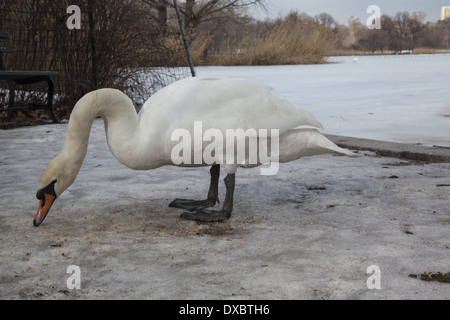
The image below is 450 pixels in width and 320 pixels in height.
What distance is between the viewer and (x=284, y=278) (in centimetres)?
235

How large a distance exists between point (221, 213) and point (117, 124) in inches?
32.0

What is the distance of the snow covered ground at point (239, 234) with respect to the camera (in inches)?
90.0

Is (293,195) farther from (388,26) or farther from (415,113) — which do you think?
(388,26)

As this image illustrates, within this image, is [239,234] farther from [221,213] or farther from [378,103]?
[378,103]

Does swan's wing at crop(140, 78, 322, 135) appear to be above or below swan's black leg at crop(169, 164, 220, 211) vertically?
above

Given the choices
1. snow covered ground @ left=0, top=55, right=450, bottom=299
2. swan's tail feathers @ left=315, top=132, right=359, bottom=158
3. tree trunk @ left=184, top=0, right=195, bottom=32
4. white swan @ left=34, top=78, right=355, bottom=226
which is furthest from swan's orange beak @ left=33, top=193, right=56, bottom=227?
tree trunk @ left=184, top=0, right=195, bottom=32

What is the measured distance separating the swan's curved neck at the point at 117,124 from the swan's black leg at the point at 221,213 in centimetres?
48

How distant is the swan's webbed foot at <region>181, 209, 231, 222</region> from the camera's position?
3264 mm

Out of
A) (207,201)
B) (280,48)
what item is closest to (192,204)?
(207,201)

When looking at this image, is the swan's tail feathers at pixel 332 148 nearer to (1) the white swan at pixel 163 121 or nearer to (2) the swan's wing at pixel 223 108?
(1) the white swan at pixel 163 121

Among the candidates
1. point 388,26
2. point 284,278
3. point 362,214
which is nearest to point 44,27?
point 362,214

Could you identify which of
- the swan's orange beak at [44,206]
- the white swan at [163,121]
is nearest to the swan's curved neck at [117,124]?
the white swan at [163,121]

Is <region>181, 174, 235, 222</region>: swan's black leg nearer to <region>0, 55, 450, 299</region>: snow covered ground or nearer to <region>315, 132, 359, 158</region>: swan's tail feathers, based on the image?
<region>0, 55, 450, 299</region>: snow covered ground

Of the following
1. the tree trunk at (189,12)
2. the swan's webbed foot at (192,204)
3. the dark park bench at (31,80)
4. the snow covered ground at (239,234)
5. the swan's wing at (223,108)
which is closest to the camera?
the snow covered ground at (239,234)
